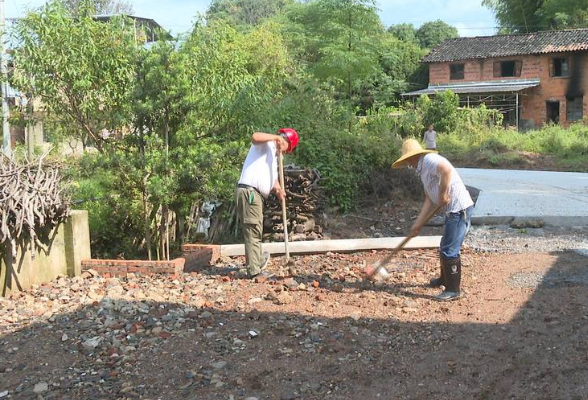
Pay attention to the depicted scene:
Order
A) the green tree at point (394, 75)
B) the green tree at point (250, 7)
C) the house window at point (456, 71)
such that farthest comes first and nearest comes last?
1. the green tree at point (250, 7)
2. the green tree at point (394, 75)
3. the house window at point (456, 71)

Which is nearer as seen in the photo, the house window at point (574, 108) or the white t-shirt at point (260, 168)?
the white t-shirt at point (260, 168)

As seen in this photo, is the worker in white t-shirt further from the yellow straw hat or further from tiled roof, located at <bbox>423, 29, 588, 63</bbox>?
tiled roof, located at <bbox>423, 29, 588, 63</bbox>

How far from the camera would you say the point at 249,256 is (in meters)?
6.60

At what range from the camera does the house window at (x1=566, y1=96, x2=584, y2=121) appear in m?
40.7

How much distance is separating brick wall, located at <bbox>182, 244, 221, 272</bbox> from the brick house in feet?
114

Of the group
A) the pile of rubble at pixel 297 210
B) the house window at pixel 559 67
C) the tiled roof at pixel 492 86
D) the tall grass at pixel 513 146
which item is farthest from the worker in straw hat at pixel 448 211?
the house window at pixel 559 67

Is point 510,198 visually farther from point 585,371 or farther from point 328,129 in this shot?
point 585,371

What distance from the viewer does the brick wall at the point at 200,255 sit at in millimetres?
7231

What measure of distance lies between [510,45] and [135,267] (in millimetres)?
40145

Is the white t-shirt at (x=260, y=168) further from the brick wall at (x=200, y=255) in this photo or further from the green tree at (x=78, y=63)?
the green tree at (x=78, y=63)

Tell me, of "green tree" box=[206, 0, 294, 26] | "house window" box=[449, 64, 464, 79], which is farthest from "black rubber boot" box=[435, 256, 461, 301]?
"green tree" box=[206, 0, 294, 26]

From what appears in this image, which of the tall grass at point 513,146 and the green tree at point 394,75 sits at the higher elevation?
the green tree at point 394,75

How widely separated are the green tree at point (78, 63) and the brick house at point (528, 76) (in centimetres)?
3470

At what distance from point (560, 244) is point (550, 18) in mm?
49462
